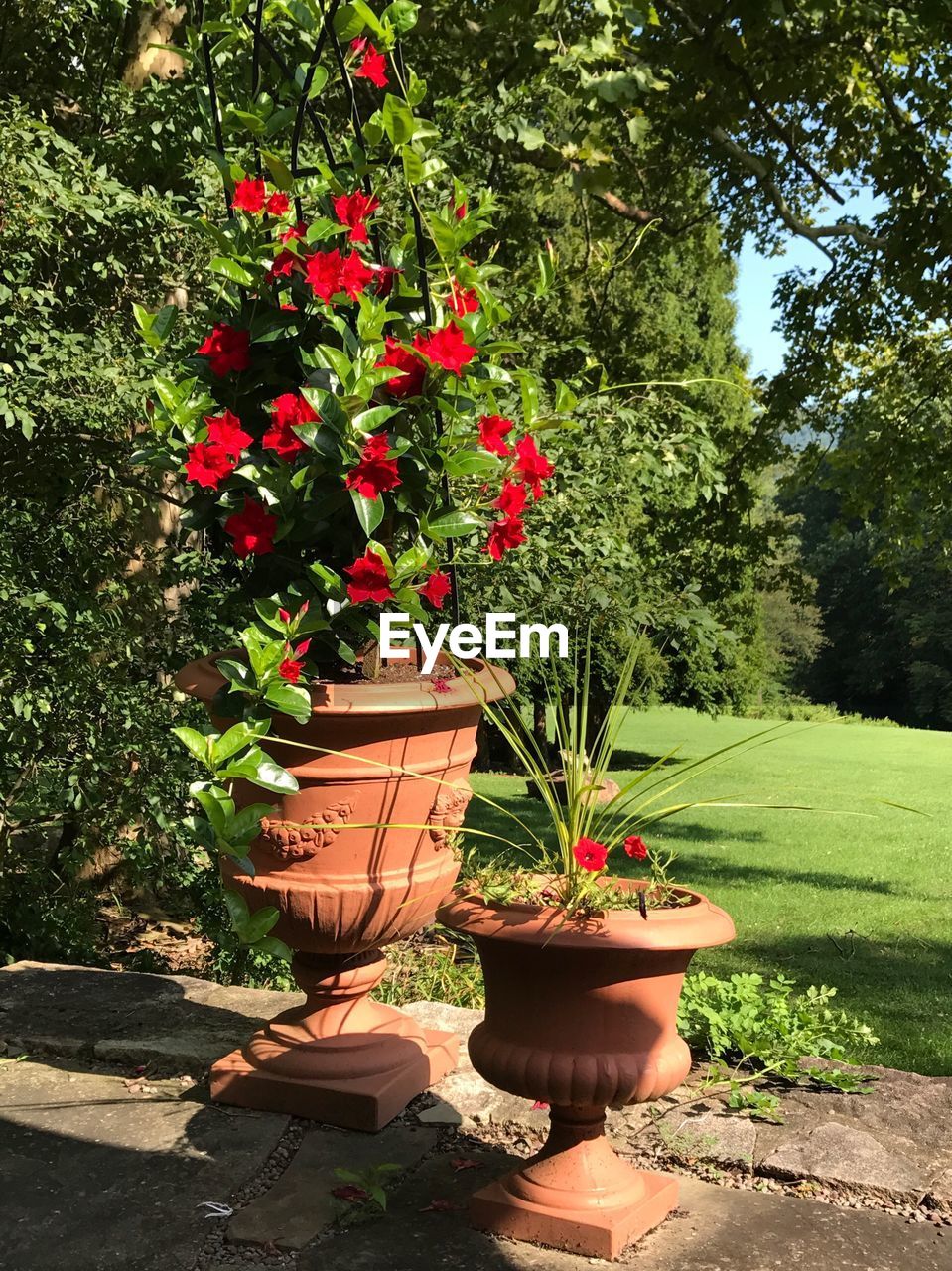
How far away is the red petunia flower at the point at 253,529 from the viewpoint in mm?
2418

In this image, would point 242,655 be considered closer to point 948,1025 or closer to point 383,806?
point 383,806

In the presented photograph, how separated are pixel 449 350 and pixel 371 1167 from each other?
62.5 inches

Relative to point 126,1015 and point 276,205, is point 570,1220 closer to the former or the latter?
point 126,1015

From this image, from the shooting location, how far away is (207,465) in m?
2.38

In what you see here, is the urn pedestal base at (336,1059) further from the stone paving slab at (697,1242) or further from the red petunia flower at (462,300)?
the red petunia flower at (462,300)

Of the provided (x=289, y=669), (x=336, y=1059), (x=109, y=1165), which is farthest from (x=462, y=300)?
(x=109, y=1165)

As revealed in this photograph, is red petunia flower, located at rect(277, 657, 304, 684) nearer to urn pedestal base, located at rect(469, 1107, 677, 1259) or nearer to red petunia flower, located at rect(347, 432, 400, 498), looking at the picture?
red petunia flower, located at rect(347, 432, 400, 498)

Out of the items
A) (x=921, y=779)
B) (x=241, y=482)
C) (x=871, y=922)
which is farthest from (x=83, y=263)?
(x=921, y=779)

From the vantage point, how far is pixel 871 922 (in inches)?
284

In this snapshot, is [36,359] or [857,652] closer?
[36,359]

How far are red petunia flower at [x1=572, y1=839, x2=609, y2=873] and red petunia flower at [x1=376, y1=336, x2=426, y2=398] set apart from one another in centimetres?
97

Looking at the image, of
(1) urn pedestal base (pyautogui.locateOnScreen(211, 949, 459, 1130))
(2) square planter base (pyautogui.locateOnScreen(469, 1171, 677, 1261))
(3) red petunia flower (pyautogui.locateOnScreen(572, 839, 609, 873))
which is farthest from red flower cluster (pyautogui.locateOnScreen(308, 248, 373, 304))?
(2) square planter base (pyautogui.locateOnScreen(469, 1171, 677, 1261))

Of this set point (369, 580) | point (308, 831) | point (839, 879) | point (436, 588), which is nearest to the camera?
point (369, 580)

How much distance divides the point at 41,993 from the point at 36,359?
6.55 feet
